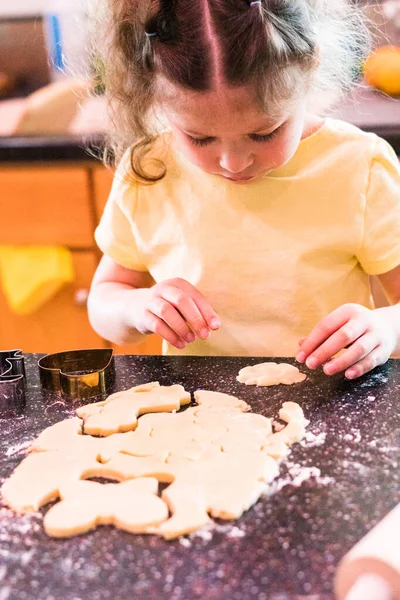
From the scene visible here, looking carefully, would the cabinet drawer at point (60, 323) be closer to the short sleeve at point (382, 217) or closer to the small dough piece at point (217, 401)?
the short sleeve at point (382, 217)

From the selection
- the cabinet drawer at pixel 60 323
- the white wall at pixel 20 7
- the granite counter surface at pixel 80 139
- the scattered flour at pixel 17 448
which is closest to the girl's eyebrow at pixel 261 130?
the scattered flour at pixel 17 448

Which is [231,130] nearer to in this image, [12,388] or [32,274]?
[12,388]

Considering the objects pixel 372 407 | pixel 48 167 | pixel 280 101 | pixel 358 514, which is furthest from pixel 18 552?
pixel 48 167

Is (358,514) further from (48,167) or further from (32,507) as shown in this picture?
(48,167)

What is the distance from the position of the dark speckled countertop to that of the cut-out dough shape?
0.01 metres

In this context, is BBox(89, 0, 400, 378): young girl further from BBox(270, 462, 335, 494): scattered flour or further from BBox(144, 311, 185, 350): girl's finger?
BBox(270, 462, 335, 494): scattered flour

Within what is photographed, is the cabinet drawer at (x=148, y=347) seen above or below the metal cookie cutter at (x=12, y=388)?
below

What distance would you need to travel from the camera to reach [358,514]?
598 millimetres

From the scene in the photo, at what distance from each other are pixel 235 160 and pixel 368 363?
28cm

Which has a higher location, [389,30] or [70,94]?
[389,30]

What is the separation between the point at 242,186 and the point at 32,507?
62cm

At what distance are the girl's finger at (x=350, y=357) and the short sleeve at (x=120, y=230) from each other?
447 millimetres

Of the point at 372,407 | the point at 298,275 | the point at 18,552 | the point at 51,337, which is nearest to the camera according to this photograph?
the point at 18,552

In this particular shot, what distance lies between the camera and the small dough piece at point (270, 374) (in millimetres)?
878
